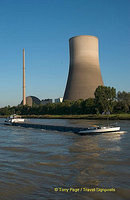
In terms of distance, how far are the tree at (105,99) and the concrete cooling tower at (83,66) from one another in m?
11.0

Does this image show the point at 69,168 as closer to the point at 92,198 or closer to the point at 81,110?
the point at 92,198

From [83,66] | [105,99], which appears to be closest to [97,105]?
[105,99]

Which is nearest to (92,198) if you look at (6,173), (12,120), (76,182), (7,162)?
(76,182)

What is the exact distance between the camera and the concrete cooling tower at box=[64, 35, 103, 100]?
2347 inches

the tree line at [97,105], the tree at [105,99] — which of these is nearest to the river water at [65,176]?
the tree line at [97,105]

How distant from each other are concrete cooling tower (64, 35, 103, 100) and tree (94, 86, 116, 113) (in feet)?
36.1

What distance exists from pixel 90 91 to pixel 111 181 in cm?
5590

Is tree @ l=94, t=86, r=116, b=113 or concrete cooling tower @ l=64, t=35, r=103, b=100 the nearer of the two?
tree @ l=94, t=86, r=116, b=113

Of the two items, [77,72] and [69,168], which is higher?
[77,72]

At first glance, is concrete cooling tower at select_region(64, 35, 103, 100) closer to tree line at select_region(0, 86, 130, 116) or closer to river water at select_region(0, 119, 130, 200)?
tree line at select_region(0, 86, 130, 116)

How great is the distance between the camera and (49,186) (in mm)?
6707

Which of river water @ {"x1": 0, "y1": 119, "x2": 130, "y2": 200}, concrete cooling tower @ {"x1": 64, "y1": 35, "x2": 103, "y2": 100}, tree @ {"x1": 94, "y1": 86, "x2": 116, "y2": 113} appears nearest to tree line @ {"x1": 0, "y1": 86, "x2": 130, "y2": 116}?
tree @ {"x1": 94, "y1": 86, "x2": 116, "y2": 113}

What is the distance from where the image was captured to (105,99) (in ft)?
Answer: 161

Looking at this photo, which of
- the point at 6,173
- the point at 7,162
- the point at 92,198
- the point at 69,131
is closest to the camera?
the point at 92,198
